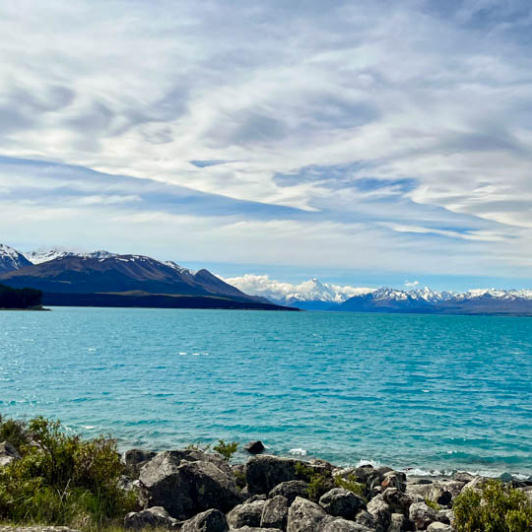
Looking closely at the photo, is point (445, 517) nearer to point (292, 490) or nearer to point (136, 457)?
point (292, 490)

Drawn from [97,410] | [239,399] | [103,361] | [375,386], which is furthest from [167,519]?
[103,361]

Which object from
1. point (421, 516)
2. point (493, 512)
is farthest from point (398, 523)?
point (493, 512)

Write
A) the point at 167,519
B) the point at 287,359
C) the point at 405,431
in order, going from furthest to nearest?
the point at 287,359 → the point at 405,431 → the point at 167,519

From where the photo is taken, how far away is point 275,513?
15617 mm

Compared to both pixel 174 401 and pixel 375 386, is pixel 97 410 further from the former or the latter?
pixel 375 386

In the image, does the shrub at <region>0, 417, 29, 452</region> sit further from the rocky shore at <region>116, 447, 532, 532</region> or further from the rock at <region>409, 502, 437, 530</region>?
the rock at <region>409, 502, 437, 530</region>

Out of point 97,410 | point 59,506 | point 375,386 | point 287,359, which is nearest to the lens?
point 59,506

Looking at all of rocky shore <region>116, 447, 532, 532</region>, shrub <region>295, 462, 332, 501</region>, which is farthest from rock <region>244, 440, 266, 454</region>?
shrub <region>295, 462, 332, 501</region>

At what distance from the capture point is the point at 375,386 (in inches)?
2440

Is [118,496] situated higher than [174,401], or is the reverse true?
[118,496]

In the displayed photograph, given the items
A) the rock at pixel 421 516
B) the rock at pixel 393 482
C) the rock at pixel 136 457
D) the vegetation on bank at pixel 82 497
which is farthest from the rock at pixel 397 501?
the rock at pixel 136 457

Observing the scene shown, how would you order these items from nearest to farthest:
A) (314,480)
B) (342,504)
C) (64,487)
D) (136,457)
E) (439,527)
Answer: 1. (64,487)
2. (439,527)
3. (342,504)
4. (314,480)
5. (136,457)

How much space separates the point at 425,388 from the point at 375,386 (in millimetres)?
6523

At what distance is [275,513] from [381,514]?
158 inches
